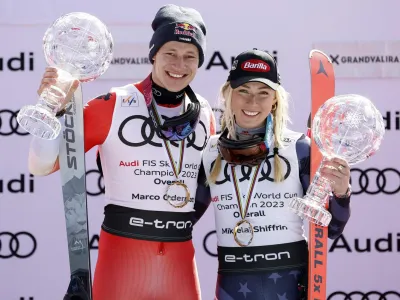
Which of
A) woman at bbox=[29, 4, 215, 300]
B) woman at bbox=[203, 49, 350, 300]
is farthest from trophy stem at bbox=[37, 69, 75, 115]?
woman at bbox=[203, 49, 350, 300]

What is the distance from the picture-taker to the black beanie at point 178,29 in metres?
3.46

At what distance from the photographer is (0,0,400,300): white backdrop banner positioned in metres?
4.92

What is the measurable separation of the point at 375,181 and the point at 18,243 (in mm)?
2153

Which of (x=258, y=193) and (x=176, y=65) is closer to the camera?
(x=258, y=193)

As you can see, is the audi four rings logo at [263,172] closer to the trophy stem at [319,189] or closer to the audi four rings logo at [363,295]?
the trophy stem at [319,189]

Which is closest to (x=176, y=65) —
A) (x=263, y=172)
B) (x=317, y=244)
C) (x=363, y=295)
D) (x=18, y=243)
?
(x=263, y=172)

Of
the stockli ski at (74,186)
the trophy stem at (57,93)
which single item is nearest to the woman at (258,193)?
the stockli ski at (74,186)

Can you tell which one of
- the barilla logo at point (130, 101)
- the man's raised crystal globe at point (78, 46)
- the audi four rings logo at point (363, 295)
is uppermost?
the man's raised crystal globe at point (78, 46)

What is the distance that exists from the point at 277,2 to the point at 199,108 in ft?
5.45

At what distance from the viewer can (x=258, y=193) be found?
337cm

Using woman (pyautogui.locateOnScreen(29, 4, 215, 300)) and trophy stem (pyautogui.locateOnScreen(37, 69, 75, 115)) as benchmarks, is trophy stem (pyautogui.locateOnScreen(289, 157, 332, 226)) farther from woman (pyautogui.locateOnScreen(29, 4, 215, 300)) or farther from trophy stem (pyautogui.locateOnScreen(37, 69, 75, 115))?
trophy stem (pyautogui.locateOnScreen(37, 69, 75, 115))

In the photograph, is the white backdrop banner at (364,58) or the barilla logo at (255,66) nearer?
the barilla logo at (255,66)

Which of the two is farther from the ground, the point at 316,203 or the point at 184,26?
the point at 184,26

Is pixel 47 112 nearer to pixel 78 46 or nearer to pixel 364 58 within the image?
pixel 78 46
